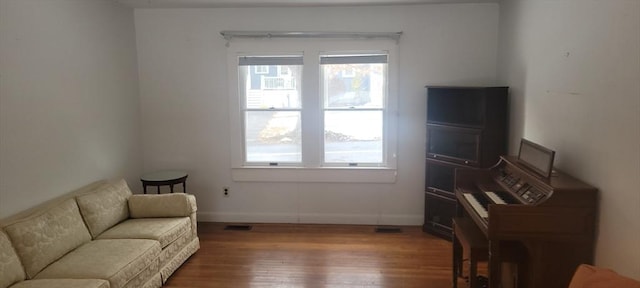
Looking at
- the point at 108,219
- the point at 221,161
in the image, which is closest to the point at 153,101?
the point at 221,161

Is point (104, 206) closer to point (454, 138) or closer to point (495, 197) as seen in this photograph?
point (495, 197)

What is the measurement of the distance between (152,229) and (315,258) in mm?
1427

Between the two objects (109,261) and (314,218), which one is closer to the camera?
(109,261)

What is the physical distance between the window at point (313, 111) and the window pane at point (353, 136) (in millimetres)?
11

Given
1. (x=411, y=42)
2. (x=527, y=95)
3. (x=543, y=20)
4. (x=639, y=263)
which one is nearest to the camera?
(x=639, y=263)

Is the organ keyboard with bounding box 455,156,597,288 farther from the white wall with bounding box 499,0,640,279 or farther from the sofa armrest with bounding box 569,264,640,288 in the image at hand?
the sofa armrest with bounding box 569,264,640,288

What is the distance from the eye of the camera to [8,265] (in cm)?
258

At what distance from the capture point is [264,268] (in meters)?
3.71

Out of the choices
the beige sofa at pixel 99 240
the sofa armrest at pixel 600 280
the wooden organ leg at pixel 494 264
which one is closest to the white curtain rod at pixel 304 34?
the beige sofa at pixel 99 240

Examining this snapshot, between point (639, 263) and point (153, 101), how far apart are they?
4.53m

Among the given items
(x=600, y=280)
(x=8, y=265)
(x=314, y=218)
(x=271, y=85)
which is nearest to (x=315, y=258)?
(x=314, y=218)

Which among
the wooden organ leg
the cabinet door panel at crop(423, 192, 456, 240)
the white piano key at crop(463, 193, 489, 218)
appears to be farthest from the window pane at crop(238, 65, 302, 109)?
the wooden organ leg

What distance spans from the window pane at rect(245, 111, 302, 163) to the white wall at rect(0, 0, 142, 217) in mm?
1286

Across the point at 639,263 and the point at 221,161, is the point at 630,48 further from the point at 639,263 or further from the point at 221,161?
the point at 221,161
